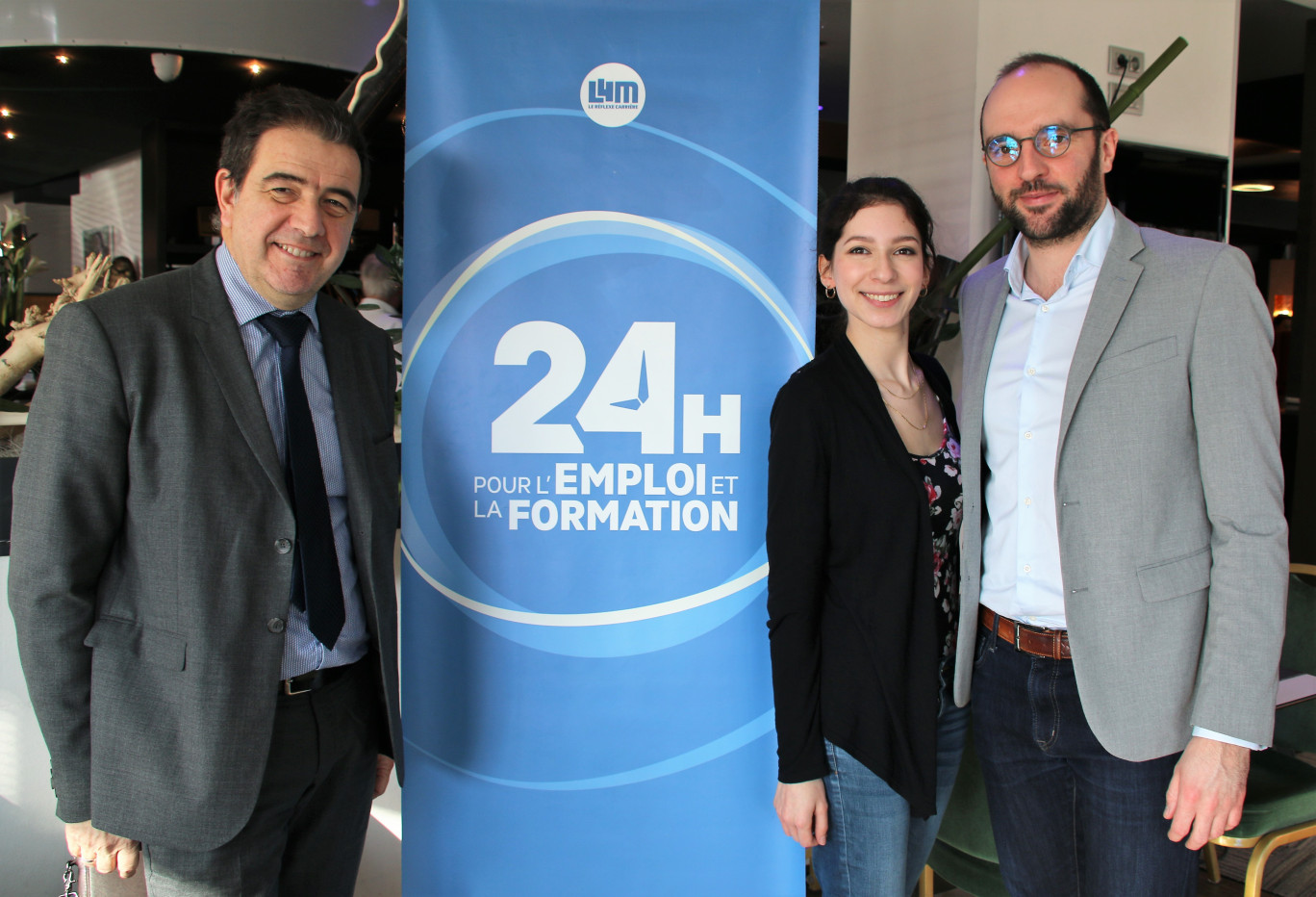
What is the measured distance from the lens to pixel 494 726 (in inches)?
69.0

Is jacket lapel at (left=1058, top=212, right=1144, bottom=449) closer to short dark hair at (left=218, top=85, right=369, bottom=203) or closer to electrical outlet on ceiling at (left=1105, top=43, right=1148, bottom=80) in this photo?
short dark hair at (left=218, top=85, right=369, bottom=203)

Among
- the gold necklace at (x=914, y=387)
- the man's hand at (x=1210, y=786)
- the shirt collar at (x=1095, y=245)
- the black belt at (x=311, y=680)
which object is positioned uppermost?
the shirt collar at (x=1095, y=245)

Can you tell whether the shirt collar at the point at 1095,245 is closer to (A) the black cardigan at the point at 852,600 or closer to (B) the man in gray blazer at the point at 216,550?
(A) the black cardigan at the point at 852,600

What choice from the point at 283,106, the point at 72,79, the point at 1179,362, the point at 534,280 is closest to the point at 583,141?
the point at 534,280

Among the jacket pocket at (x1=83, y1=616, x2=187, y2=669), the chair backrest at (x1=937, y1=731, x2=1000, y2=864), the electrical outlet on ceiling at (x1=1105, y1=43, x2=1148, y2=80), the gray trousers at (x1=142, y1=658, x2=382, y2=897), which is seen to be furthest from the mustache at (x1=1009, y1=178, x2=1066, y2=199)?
the electrical outlet on ceiling at (x1=1105, y1=43, x2=1148, y2=80)

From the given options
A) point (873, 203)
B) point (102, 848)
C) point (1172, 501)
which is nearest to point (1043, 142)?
point (873, 203)

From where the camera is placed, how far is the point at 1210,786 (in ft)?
4.30

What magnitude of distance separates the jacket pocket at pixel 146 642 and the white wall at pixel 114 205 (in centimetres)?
828

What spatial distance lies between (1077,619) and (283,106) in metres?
1.51

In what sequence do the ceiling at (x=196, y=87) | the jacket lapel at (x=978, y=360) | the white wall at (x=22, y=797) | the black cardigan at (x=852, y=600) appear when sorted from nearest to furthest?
the black cardigan at (x=852, y=600) < the jacket lapel at (x=978, y=360) < the white wall at (x=22, y=797) < the ceiling at (x=196, y=87)

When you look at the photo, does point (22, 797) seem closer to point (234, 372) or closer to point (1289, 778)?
point (234, 372)

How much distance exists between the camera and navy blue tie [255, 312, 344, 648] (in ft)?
4.60

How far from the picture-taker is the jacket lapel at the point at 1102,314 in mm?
1398

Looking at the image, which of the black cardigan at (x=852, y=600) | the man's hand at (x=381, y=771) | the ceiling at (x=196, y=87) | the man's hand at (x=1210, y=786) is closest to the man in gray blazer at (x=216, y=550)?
the man's hand at (x=381, y=771)
